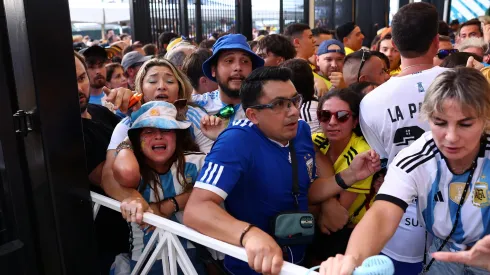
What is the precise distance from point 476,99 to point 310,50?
430 cm

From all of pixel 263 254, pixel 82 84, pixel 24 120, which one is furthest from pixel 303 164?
pixel 82 84

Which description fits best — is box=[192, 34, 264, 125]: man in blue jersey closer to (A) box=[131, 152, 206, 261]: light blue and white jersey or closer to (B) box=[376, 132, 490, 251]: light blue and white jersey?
(A) box=[131, 152, 206, 261]: light blue and white jersey

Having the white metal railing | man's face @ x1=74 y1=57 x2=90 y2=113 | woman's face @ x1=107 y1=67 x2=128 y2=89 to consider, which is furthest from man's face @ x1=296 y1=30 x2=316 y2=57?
the white metal railing

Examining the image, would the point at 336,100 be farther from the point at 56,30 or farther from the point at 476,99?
the point at 56,30

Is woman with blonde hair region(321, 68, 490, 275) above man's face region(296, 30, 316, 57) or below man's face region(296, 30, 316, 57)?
below

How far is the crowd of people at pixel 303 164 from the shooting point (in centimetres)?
169

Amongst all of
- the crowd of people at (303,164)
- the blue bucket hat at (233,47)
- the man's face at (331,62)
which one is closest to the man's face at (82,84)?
the crowd of people at (303,164)

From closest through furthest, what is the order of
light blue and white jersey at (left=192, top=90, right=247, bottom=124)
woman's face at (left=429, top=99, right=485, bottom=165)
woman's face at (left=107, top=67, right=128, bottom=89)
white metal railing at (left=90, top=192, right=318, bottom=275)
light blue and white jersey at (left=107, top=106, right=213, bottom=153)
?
woman's face at (left=429, top=99, right=485, bottom=165) < white metal railing at (left=90, top=192, right=318, bottom=275) < light blue and white jersey at (left=107, top=106, right=213, bottom=153) < light blue and white jersey at (left=192, top=90, right=247, bottom=124) < woman's face at (left=107, top=67, right=128, bottom=89)

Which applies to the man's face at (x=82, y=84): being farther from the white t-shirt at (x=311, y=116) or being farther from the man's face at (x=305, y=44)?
the man's face at (x=305, y=44)

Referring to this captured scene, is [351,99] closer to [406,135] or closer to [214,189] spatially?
[406,135]

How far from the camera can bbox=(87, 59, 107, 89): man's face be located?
4.54 metres

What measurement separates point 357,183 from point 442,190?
2.62 ft

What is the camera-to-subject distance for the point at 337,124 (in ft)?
8.57

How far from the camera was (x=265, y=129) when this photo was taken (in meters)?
2.24
